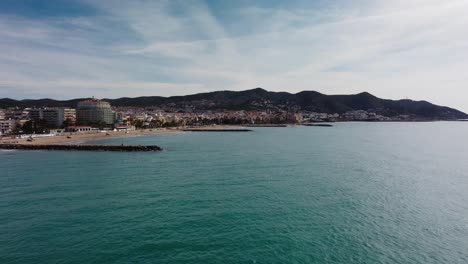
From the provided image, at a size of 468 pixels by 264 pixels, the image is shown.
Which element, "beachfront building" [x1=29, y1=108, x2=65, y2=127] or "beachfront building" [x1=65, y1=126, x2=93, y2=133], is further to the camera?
"beachfront building" [x1=29, y1=108, x2=65, y2=127]

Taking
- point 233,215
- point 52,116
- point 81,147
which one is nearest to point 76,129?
point 52,116

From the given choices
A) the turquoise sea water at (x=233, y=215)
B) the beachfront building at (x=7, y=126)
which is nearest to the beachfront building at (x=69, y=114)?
the beachfront building at (x=7, y=126)

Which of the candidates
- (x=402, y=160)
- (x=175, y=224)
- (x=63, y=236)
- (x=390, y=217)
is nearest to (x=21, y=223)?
(x=63, y=236)

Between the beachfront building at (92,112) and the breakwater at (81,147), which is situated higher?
the beachfront building at (92,112)

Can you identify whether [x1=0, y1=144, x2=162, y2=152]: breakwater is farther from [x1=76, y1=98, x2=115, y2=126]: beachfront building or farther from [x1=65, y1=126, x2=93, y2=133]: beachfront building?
[x1=76, y1=98, x2=115, y2=126]: beachfront building

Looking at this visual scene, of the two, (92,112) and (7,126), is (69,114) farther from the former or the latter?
(7,126)

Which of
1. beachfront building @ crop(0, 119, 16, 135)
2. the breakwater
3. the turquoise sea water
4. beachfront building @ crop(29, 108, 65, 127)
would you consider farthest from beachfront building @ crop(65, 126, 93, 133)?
the turquoise sea water

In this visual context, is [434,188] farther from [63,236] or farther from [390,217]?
[63,236]

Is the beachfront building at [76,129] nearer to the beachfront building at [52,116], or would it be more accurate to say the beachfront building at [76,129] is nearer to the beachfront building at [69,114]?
the beachfront building at [52,116]
